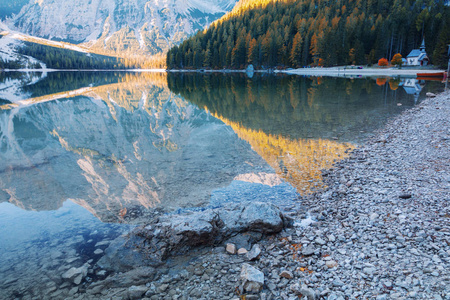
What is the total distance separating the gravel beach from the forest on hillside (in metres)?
77.6

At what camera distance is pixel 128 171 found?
10.9 m

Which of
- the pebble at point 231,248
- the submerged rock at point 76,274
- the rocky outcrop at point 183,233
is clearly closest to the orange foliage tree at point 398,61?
the rocky outcrop at point 183,233

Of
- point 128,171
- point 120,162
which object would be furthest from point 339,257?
point 120,162

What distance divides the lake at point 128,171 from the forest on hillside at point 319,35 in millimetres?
71290

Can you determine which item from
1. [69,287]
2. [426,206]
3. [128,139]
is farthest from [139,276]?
[128,139]

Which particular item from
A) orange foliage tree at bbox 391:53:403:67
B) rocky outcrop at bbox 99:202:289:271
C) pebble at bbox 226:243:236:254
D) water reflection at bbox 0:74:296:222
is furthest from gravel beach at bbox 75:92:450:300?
Result: orange foliage tree at bbox 391:53:403:67

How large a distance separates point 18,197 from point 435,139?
1550 cm

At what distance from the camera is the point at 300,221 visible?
6.55 meters

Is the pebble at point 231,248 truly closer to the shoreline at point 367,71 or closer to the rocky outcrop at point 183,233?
the rocky outcrop at point 183,233

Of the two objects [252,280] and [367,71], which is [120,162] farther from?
[367,71]

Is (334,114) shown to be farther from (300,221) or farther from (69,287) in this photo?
(69,287)

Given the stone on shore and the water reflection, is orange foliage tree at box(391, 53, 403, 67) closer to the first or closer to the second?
the water reflection

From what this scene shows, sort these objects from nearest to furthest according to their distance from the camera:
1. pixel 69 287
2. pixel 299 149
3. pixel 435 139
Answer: pixel 69 287
pixel 435 139
pixel 299 149

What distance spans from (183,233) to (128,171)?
599 cm
